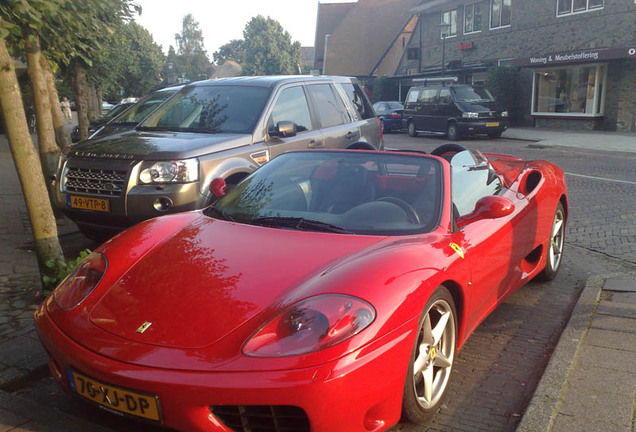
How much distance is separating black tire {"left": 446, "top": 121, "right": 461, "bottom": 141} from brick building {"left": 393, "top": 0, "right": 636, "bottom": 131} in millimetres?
6017

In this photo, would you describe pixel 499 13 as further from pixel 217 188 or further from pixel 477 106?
pixel 217 188

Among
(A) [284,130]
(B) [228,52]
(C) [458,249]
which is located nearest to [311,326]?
(C) [458,249]

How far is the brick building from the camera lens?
22.2m

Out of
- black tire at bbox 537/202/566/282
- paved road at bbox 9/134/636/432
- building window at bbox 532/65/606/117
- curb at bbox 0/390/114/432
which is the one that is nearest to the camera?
curb at bbox 0/390/114/432

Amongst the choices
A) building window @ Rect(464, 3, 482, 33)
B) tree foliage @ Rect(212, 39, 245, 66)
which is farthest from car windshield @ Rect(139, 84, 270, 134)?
tree foliage @ Rect(212, 39, 245, 66)

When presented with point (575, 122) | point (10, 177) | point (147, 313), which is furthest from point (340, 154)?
point (575, 122)

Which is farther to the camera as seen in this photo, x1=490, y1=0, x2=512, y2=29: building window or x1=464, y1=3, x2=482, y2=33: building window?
x1=464, y1=3, x2=482, y2=33: building window

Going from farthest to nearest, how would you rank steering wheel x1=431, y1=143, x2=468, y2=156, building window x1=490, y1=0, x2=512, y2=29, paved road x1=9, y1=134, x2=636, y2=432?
building window x1=490, y1=0, x2=512, y2=29 < steering wheel x1=431, y1=143, x2=468, y2=156 < paved road x1=9, y1=134, x2=636, y2=432

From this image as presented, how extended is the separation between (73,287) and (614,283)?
4.08 meters

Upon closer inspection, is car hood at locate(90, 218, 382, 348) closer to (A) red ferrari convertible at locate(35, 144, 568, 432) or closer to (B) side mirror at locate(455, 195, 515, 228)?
(A) red ferrari convertible at locate(35, 144, 568, 432)

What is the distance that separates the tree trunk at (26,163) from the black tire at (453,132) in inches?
712

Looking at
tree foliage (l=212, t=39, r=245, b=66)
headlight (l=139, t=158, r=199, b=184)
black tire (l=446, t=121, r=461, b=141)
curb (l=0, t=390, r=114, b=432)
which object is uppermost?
tree foliage (l=212, t=39, r=245, b=66)

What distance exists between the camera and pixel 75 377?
2.60 meters

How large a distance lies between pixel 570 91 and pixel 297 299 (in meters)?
25.0
